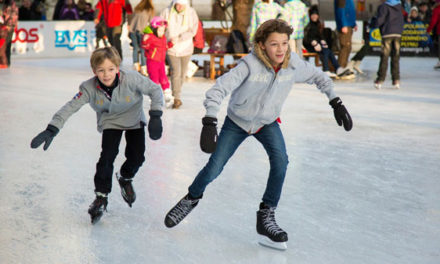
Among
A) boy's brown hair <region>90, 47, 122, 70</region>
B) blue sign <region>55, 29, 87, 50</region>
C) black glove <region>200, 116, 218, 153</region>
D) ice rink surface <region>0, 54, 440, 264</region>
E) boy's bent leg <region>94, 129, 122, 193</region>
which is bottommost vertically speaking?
blue sign <region>55, 29, 87, 50</region>

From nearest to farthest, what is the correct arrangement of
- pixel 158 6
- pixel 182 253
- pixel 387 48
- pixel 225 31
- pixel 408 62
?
pixel 182 253
pixel 387 48
pixel 225 31
pixel 408 62
pixel 158 6

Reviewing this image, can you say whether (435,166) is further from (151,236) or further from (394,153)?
(151,236)

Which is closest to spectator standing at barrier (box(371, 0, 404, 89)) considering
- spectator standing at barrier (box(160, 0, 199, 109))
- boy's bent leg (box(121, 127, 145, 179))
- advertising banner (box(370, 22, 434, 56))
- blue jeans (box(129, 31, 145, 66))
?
spectator standing at barrier (box(160, 0, 199, 109))

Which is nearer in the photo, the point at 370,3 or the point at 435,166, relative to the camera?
the point at 435,166

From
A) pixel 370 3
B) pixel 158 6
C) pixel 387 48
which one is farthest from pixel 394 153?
pixel 158 6

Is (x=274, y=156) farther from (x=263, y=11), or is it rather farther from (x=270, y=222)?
(x=263, y=11)

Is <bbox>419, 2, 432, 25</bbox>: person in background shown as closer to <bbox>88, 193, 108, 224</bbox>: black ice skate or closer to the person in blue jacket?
the person in blue jacket

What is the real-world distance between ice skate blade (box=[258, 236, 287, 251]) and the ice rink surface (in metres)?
0.03

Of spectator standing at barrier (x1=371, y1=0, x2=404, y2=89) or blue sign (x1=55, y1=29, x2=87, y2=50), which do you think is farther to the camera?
blue sign (x1=55, y1=29, x2=87, y2=50)

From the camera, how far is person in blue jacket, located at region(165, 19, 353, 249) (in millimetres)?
3180

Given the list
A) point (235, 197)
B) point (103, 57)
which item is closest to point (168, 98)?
point (235, 197)

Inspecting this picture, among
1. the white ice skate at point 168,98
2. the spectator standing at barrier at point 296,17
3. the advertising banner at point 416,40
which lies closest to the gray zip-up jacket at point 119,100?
the white ice skate at point 168,98

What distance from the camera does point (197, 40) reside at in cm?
897

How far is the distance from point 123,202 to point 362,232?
1.45 m
